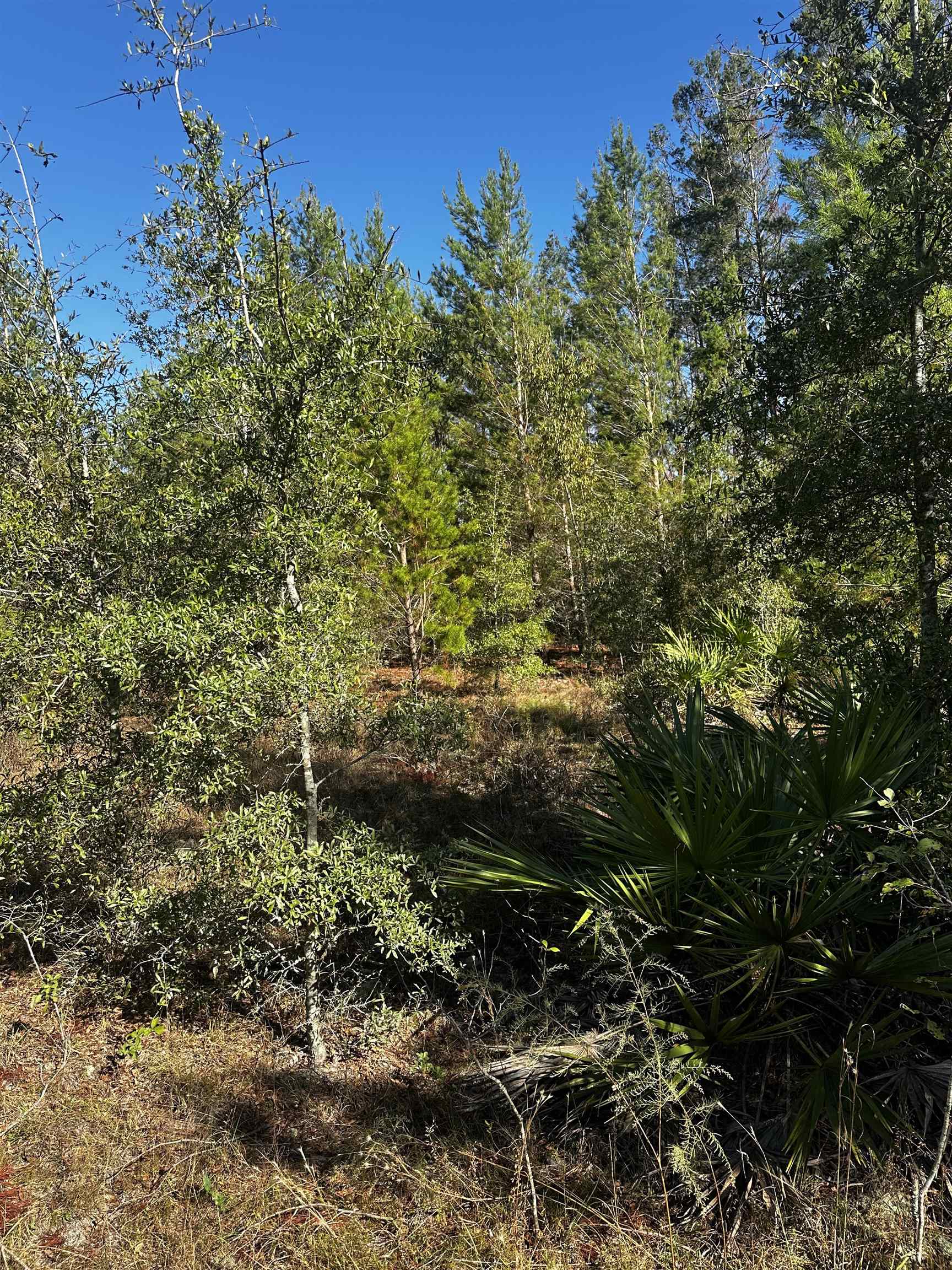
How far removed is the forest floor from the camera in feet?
9.19

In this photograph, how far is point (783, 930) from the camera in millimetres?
3295

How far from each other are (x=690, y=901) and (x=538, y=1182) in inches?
61.7

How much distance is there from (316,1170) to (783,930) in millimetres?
A: 2679

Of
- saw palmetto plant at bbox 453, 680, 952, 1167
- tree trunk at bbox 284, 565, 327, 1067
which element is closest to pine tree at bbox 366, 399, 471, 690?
tree trunk at bbox 284, 565, 327, 1067

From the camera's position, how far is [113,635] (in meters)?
3.58

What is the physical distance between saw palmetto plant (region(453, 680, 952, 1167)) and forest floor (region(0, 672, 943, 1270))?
0.36 metres

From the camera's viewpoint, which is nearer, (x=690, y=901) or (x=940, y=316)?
(x=690, y=901)

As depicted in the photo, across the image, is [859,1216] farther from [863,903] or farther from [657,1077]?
[863,903]

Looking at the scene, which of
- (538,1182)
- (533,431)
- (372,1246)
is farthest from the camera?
→ (533,431)


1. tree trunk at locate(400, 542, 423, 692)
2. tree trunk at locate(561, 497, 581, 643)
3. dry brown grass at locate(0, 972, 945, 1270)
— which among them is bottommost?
dry brown grass at locate(0, 972, 945, 1270)

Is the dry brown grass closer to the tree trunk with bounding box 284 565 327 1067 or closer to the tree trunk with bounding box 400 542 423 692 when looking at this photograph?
the tree trunk with bounding box 284 565 327 1067

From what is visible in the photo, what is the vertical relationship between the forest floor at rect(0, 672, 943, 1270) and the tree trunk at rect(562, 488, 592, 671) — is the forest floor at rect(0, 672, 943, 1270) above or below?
below

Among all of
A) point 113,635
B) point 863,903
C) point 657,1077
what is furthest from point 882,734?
point 113,635

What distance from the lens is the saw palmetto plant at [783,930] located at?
3.04 metres
